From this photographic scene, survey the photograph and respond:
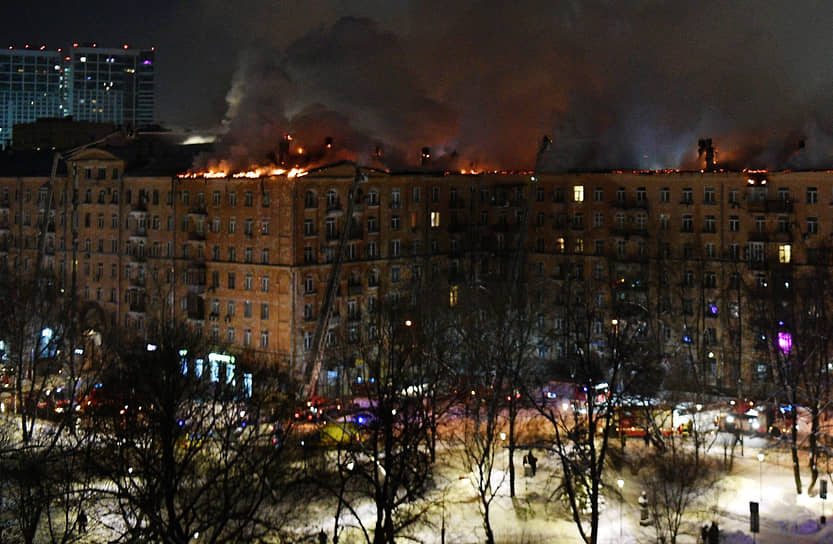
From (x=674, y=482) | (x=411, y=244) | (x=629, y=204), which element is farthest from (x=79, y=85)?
(x=674, y=482)

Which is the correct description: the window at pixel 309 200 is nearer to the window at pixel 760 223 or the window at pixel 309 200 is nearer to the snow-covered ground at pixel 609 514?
the snow-covered ground at pixel 609 514

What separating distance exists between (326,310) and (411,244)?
646 cm

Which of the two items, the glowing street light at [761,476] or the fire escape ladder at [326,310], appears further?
the fire escape ladder at [326,310]

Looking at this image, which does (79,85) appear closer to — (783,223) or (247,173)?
(247,173)

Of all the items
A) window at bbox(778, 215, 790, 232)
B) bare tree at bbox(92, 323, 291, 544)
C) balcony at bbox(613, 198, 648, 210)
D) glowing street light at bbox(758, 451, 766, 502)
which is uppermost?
balcony at bbox(613, 198, 648, 210)

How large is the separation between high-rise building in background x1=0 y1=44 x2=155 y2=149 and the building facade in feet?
319

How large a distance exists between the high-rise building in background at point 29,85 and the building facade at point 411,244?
100.0 meters

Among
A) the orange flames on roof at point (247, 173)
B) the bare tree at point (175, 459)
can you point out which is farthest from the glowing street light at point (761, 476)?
the orange flames on roof at point (247, 173)

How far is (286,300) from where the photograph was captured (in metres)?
35.3

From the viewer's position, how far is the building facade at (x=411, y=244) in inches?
1405

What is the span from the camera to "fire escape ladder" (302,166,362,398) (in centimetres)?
3406

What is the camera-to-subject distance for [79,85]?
144375mm

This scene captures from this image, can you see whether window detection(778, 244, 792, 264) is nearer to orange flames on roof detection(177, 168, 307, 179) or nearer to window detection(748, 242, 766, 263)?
window detection(748, 242, 766, 263)

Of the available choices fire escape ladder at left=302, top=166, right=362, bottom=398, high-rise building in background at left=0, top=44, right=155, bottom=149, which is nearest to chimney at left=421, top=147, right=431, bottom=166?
fire escape ladder at left=302, top=166, right=362, bottom=398
